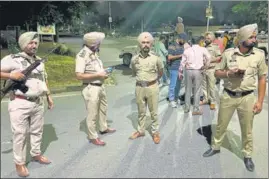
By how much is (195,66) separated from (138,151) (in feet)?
7.81

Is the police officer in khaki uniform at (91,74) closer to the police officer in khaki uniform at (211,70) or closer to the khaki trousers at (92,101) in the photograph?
the khaki trousers at (92,101)

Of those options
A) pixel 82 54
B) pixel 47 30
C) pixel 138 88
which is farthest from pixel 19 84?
pixel 47 30

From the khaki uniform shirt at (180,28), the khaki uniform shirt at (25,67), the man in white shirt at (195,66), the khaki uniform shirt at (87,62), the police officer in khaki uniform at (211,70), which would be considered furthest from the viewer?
the police officer in khaki uniform at (211,70)

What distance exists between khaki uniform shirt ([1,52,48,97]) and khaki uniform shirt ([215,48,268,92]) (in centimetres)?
231

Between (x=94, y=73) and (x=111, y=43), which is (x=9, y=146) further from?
(x=111, y=43)

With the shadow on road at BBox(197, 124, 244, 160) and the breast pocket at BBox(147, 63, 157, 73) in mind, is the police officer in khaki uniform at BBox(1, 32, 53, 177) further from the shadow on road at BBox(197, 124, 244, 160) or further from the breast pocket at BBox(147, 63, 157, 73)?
the shadow on road at BBox(197, 124, 244, 160)

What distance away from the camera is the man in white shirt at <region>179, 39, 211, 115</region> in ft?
19.3

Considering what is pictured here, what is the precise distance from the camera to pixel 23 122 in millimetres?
3424

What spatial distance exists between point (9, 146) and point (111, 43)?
1254 cm

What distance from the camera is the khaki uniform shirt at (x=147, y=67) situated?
14.5 feet

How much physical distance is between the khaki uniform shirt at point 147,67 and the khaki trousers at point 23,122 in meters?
1.56

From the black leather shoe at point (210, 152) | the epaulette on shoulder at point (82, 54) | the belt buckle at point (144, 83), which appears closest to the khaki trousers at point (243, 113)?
the black leather shoe at point (210, 152)

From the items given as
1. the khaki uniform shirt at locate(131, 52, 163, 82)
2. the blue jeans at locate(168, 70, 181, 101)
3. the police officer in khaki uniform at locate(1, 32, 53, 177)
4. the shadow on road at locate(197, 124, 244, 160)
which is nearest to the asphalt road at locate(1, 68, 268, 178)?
the shadow on road at locate(197, 124, 244, 160)

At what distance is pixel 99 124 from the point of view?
5043 mm
